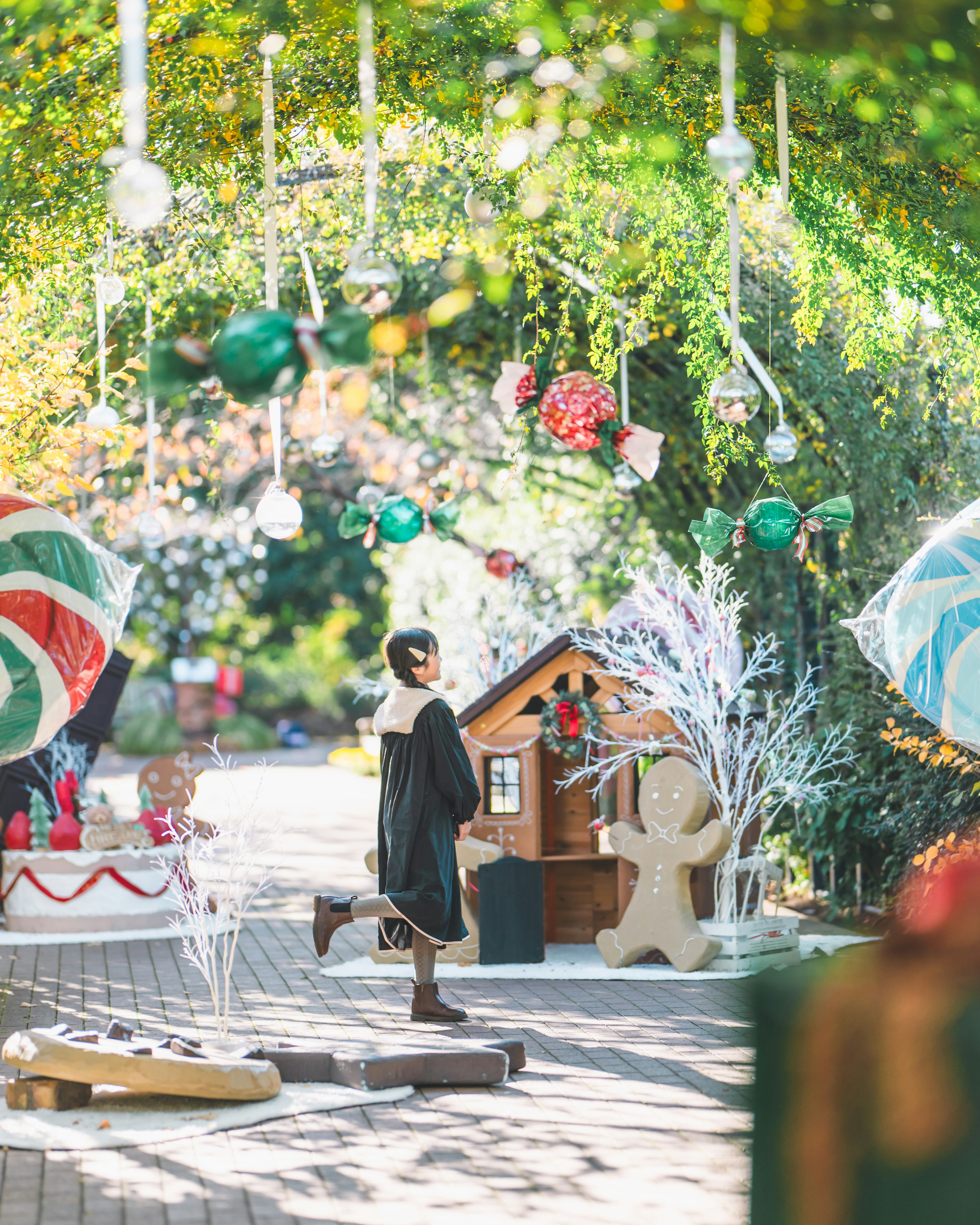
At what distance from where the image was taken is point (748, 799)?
7551 mm

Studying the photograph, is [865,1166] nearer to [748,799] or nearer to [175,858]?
[748,799]

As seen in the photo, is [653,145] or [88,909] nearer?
[653,145]

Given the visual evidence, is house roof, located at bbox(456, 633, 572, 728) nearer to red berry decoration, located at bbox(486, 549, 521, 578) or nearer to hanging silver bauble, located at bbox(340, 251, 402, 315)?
red berry decoration, located at bbox(486, 549, 521, 578)

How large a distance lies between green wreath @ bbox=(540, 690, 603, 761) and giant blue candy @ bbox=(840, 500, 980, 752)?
235 centimetres

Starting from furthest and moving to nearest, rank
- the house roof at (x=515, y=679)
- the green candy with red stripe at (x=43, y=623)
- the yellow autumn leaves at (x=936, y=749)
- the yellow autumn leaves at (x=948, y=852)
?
1. the house roof at (x=515, y=679)
2. the yellow autumn leaves at (x=936, y=749)
3. the yellow autumn leaves at (x=948, y=852)
4. the green candy with red stripe at (x=43, y=623)

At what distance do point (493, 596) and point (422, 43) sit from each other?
9.29 metres

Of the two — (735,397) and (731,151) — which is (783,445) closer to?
(735,397)

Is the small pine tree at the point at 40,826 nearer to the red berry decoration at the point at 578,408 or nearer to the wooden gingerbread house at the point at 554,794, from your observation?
the wooden gingerbread house at the point at 554,794

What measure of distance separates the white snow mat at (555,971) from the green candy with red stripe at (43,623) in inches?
88.5

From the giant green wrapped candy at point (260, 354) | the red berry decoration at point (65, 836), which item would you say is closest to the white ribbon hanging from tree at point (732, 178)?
the giant green wrapped candy at point (260, 354)

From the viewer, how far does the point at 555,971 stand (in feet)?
23.6

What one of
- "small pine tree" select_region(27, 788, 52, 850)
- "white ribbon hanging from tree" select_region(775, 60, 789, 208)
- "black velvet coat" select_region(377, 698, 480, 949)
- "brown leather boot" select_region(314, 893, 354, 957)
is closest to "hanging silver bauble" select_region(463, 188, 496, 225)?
"white ribbon hanging from tree" select_region(775, 60, 789, 208)

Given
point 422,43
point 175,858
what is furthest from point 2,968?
point 422,43

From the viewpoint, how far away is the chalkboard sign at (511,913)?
7332 millimetres
